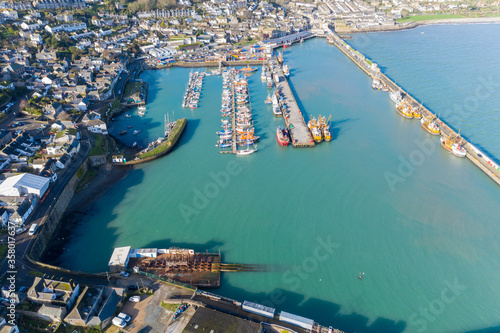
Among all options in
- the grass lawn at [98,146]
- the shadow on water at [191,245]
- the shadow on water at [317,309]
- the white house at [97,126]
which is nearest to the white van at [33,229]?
the shadow on water at [191,245]

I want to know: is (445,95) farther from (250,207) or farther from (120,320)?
(120,320)

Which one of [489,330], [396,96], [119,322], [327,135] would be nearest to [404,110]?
[396,96]

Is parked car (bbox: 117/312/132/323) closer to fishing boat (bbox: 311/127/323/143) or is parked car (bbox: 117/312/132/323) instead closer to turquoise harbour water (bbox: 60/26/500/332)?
turquoise harbour water (bbox: 60/26/500/332)

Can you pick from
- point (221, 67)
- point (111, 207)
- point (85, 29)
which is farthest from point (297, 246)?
point (85, 29)

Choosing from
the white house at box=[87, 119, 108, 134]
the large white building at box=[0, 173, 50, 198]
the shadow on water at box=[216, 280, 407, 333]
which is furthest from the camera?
the white house at box=[87, 119, 108, 134]

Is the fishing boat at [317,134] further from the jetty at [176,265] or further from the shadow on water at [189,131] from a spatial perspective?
the jetty at [176,265]

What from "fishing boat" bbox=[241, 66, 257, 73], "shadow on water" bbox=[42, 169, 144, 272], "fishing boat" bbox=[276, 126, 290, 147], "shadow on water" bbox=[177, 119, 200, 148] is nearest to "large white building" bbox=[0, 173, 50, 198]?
"shadow on water" bbox=[42, 169, 144, 272]
